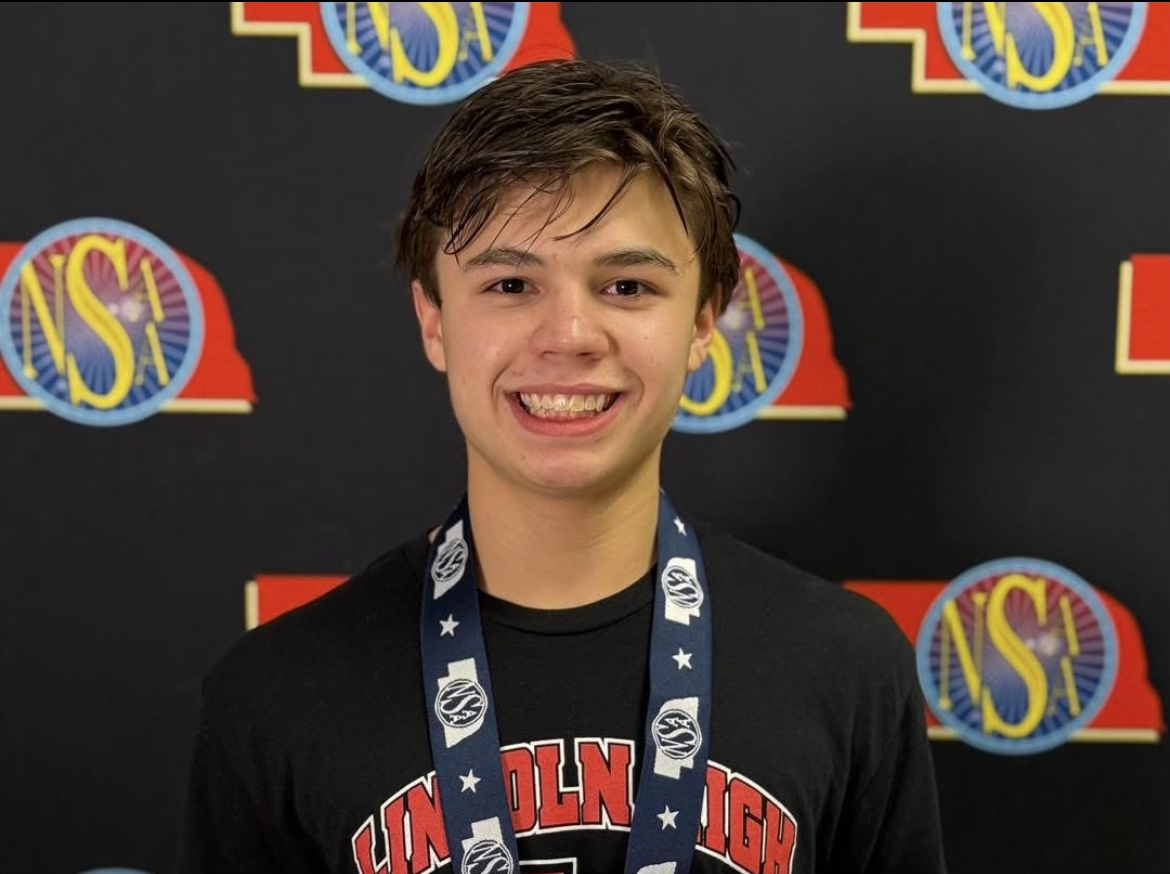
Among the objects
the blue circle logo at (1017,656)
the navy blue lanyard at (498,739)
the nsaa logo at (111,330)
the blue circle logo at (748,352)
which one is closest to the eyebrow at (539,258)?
the navy blue lanyard at (498,739)

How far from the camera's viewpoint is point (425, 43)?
Result: 156 centimetres

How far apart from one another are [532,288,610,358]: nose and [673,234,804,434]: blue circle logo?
494 mm

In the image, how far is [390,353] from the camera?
5.30 feet

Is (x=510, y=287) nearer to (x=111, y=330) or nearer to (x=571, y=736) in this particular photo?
(x=571, y=736)

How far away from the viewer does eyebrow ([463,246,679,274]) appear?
3.72 ft

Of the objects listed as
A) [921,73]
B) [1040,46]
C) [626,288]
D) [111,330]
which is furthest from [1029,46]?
[111,330]

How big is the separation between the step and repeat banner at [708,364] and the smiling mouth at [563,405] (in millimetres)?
486

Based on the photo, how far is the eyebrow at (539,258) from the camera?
113 cm

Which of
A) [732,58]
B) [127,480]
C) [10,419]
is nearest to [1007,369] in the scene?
[732,58]

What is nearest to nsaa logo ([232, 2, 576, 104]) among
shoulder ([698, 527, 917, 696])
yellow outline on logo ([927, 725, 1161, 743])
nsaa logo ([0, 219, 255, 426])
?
nsaa logo ([0, 219, 255, 426])

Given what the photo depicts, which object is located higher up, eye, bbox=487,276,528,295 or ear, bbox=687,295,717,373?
eye, bbox=487,276,528,295

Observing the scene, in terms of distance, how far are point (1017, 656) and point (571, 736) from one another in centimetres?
75

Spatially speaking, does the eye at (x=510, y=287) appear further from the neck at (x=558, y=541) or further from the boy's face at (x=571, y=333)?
the neck at (x=558, y=541)

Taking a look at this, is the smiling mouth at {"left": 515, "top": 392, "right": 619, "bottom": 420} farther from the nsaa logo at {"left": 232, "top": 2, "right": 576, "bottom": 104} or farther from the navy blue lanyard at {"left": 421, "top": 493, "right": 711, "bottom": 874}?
the nsaa logo at {"left": 232, "top": 2, "right": 576, "bottom": 104}
